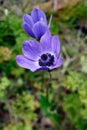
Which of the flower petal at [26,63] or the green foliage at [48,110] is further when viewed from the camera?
the green foliage at [48,110]

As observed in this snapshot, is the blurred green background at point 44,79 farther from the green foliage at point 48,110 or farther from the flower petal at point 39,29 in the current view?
the flower petal at point 39,29

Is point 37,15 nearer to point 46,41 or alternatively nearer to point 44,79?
point 46,41

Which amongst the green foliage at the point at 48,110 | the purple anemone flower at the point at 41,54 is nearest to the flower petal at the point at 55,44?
the purple anemone flower at the point at 41,54

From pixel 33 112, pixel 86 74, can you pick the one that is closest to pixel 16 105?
pixel 33 112

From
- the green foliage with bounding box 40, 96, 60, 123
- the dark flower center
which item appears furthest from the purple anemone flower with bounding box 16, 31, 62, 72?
the green foliage with bounding box 40, 96, 60, 123

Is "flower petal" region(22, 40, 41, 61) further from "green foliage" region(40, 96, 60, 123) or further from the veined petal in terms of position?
"green foliage" region(40, 96, 60, 123)

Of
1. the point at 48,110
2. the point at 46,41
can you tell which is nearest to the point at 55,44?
the point at 46,41

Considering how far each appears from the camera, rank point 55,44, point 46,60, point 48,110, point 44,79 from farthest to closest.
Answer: point 44,79, point 48,110, point 46,60, point 55,44

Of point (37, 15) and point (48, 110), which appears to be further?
point (48, 110)
